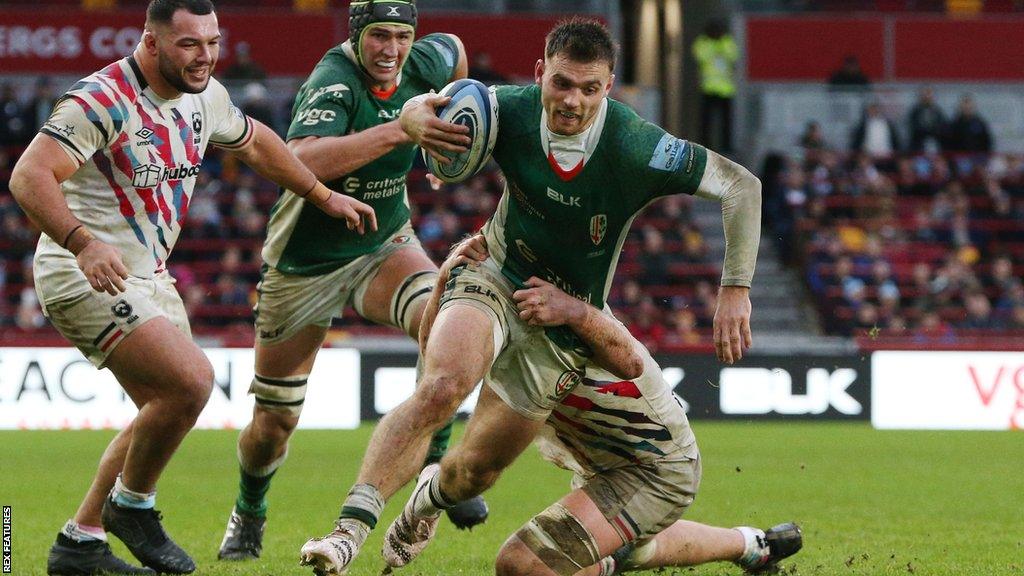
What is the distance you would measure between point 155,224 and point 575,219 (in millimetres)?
1958

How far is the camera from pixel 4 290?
717 inches

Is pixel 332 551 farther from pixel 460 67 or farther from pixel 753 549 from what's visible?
pixel 460 67

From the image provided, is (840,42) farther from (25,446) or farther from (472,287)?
(472,287)

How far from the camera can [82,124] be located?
639 centimetres

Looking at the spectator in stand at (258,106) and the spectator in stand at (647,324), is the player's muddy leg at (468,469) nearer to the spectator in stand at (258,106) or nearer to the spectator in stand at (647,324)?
the spectator in stand at (647,324)

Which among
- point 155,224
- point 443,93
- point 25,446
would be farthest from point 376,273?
point 25,446

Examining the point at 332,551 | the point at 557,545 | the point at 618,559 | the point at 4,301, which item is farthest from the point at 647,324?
the point at 332,551

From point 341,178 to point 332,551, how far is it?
3039 mm

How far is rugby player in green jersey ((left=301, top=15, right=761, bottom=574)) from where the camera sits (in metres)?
5.98

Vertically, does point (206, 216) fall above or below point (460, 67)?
below

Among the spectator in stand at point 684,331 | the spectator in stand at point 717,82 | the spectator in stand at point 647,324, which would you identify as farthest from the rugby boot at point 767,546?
the spectator in stand at point 717,82

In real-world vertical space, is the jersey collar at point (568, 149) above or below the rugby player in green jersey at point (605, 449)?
above

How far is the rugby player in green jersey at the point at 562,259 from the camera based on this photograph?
598cm

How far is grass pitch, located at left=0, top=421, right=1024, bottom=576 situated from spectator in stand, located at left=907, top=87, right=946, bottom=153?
646 cm
